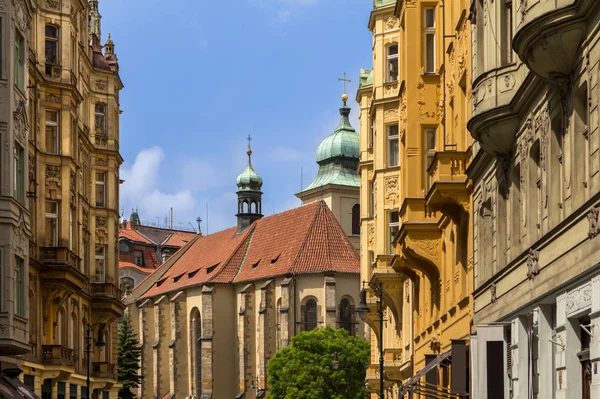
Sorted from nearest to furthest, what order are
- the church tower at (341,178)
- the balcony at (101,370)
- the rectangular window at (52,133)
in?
1. the rectangular window at (52,133)
2. the balcony at (101,370)
3. the church tower at (341,178)

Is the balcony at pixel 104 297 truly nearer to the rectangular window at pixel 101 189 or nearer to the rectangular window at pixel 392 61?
the rectangular window at pixel 101 189

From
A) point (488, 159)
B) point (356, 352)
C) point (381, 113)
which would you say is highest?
point (381, 113)

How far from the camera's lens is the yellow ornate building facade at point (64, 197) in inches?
1264

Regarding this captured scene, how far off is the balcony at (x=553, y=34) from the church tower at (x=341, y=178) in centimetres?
10493

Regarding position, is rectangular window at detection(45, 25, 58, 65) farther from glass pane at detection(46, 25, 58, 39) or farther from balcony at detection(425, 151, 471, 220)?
balcony at detection(425, 151, 471, 220)

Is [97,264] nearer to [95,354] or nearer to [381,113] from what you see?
[95,354]

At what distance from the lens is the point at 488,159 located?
84.4 feet

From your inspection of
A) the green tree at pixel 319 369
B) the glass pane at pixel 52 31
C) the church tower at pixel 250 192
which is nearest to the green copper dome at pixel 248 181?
the church tower at pixel 250 192

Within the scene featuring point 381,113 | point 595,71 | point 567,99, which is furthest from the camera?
point 381,113

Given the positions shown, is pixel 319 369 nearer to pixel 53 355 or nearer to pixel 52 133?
pixel 52 133

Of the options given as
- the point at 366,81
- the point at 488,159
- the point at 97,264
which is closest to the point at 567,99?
the point at 488,159

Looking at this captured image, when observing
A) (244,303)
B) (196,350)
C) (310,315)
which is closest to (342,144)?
(244,303)

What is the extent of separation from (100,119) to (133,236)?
113m

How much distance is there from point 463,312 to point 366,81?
3347 cm
